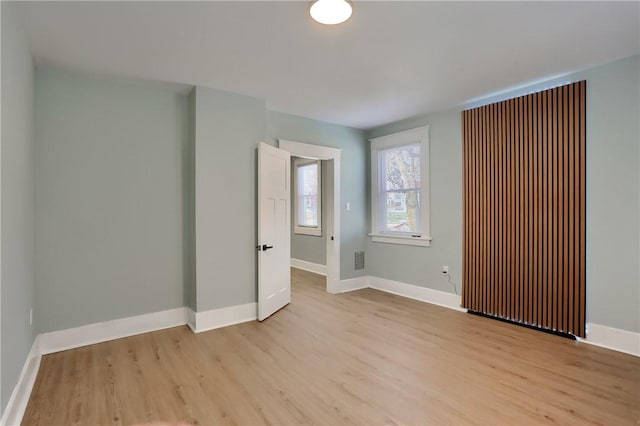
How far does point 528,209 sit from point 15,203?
14.5ft

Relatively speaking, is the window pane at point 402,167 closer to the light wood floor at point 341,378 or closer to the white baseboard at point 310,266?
the light wood floor at point 341,378

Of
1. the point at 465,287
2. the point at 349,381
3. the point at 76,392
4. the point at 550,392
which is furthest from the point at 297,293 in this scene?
the point at 550,392

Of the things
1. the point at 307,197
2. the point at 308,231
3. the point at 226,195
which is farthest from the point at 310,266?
the point at 226,195

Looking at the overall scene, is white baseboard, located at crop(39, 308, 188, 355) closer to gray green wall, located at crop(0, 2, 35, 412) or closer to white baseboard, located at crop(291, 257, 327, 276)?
gray green wall, located at crop(0, 2, 35, 412)

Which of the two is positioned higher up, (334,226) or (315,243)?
(334,226)

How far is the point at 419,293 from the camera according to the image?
4.67 meters

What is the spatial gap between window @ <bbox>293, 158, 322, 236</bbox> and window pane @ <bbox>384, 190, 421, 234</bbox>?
5.87 feet

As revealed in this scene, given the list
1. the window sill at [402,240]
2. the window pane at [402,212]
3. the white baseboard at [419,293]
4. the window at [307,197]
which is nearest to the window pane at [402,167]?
the window pane at [402,212]

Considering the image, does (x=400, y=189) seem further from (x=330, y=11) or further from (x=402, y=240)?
(x=330, y=11)

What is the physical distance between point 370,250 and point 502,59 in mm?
3278

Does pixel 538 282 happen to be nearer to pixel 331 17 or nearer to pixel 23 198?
pixel 331 17

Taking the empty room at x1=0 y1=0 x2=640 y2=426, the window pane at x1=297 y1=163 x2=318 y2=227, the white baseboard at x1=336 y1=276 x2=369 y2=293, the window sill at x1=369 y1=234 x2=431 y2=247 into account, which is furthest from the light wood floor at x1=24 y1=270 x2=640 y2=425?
the window pane at x1=297 y1=163 x2=318 y2=227

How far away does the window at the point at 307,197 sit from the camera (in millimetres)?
6711

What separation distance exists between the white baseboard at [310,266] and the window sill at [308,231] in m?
0.59
